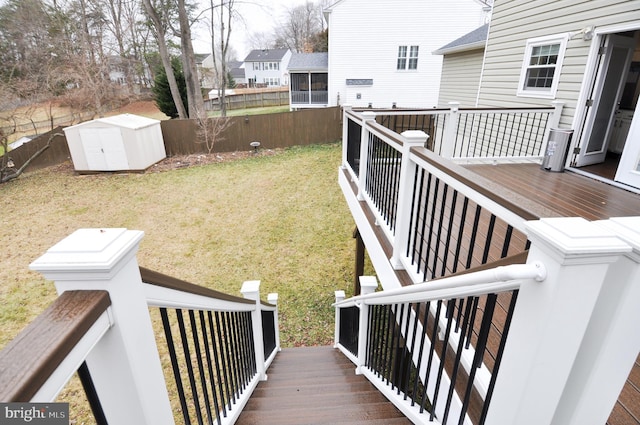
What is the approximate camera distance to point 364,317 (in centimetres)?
307

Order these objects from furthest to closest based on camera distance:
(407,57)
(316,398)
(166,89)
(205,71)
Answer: (205,71) → (166,89) → (407,57) → (316,398)

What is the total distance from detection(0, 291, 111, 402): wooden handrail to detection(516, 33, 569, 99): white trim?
686 centimetres

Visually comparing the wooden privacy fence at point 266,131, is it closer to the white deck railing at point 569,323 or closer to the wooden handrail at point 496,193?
the wooden handrail at point 496,193

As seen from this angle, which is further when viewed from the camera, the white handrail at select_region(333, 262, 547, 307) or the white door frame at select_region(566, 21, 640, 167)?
the white door frame at select_region(566, 21, 640, 167)

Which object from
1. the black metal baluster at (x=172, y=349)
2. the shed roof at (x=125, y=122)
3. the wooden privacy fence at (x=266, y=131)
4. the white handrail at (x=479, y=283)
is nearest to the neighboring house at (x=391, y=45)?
the wooden privacy fence at (x=266, y=131)

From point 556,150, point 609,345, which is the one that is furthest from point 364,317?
point 556,150

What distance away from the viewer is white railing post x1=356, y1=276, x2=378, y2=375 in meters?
3.01

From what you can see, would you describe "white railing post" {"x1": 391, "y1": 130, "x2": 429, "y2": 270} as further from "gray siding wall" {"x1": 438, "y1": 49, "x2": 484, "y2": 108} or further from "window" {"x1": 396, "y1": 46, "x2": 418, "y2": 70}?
"window" {"x1": 396, "y1": 46, "x2": 418, "y2": 70}

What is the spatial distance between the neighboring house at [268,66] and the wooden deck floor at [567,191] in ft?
120

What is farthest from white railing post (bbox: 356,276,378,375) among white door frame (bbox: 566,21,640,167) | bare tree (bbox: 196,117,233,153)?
bare tree (bbox: 196,117,233,153)

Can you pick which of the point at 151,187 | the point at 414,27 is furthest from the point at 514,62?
the point at 414,27

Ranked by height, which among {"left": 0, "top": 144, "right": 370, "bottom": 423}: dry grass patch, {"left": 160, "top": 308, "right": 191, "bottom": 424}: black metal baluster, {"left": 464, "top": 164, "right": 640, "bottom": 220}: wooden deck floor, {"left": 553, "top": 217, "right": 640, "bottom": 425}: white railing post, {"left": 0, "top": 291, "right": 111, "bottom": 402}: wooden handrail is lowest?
{"left": 0, "top": 144, "right": 370, "bottom": 423}: dry grass patch

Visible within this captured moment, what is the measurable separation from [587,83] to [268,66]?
127ft

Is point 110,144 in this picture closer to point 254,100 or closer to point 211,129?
point 211,129
